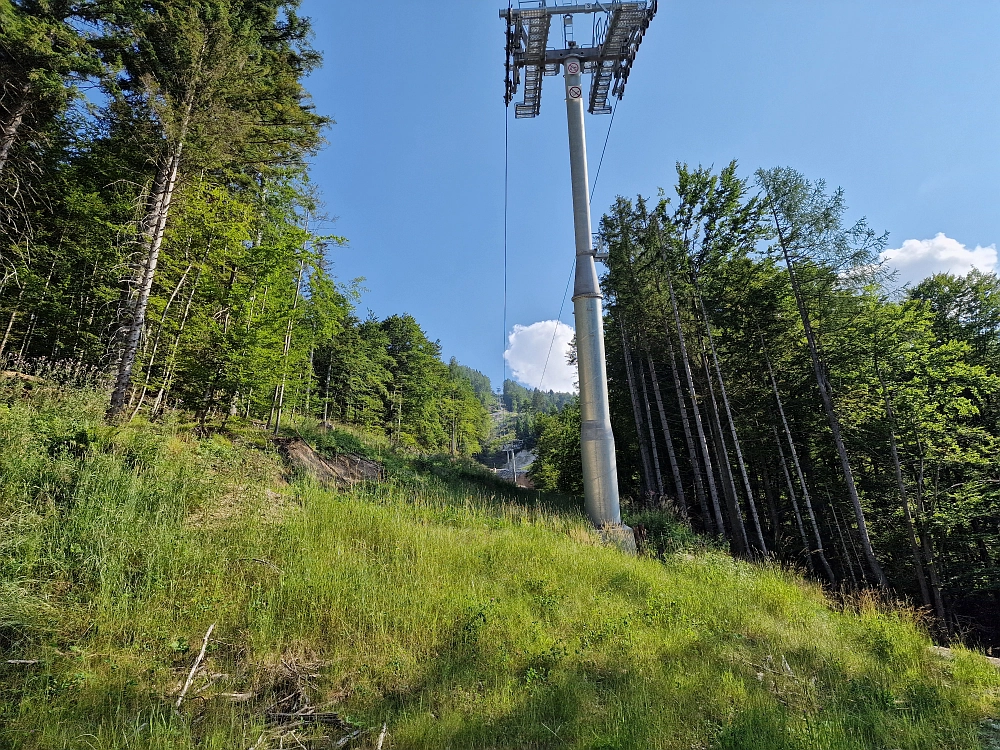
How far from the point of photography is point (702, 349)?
14648mm

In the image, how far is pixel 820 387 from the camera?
1187 centimetres

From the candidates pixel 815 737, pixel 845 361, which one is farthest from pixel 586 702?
pixel 845 361

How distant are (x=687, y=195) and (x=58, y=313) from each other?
19254mm

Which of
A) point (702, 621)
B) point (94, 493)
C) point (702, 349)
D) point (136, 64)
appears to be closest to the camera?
point (94, 493)

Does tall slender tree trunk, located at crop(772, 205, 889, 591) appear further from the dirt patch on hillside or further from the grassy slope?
the dirt patch on hillside

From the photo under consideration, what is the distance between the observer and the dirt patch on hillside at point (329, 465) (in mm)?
8219

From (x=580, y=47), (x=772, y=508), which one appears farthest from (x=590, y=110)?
(x=772, y=508)

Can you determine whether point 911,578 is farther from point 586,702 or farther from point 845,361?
point 586,702

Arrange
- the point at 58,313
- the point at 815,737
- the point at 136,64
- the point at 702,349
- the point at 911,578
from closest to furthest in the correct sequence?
the point at 815,737
the point at 136,64
the point at 58,313
the point at 911,578
the point at 702,349

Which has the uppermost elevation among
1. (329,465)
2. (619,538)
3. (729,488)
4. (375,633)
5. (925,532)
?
(329,465)

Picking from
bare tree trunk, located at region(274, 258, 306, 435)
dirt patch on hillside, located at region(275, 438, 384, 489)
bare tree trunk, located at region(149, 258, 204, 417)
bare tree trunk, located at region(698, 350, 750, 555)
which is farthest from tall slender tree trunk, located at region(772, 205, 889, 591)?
bare tree trunk, located at region(149, 258, 204, 417)

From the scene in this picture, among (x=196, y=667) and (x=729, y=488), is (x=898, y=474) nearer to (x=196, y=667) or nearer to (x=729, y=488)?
(x=729, y=488)

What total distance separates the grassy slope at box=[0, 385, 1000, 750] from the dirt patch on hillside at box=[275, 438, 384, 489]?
2.34 metres

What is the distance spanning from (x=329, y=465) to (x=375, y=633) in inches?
250
